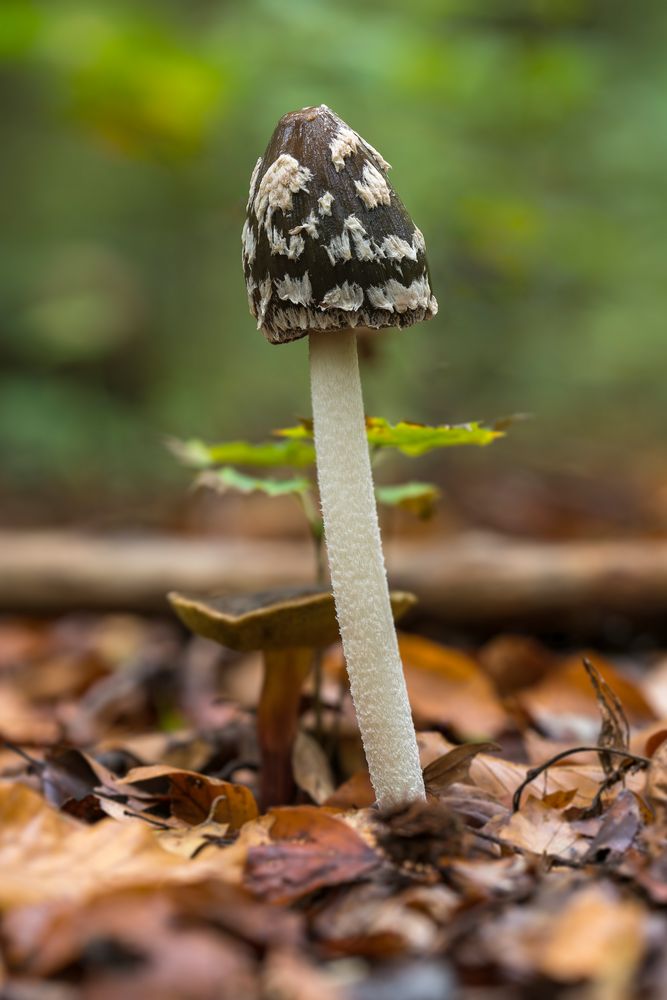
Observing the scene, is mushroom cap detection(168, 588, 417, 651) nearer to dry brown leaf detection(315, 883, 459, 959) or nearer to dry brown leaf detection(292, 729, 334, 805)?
dry brown leaf detection(292, 729, 334, 805)

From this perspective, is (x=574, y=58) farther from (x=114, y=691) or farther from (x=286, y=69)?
(x=114, y=691)

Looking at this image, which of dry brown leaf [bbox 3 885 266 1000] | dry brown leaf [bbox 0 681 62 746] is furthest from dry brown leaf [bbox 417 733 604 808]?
dry brown leaf [bbox 0 681 62 746]

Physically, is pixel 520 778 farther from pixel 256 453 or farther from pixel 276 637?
pixel 256 453

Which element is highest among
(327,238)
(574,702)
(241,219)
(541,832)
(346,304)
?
(241,219)

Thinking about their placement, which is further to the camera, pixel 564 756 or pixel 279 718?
pixel 279 718

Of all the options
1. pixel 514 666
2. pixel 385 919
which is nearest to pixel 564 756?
pixel 385 919

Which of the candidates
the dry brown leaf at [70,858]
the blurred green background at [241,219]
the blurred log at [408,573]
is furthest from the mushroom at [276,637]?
the blurred log at [408,573]

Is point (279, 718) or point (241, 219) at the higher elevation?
point (241, 219)
